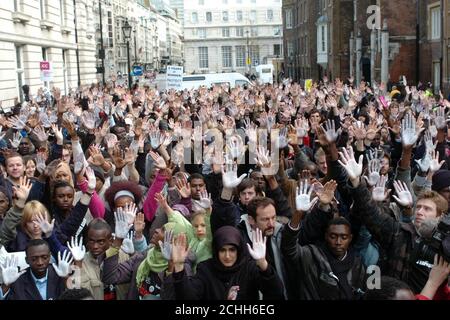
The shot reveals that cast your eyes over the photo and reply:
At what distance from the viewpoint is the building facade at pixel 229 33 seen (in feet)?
346

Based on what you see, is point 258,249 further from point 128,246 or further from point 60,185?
point 60,185

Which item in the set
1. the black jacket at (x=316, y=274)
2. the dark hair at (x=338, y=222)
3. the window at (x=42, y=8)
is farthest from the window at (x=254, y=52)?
the black jacket at (x=316, y=274)

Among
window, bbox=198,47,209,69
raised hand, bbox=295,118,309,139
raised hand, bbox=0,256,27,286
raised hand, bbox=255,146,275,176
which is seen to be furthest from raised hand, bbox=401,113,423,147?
window, bbox=198,47,209,69

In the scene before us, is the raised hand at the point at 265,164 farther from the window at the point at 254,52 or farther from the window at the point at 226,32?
the window at the point at 254,52

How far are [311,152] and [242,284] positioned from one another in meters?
4.68

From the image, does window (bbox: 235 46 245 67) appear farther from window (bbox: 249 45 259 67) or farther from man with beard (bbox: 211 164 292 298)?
man with beard (bbox: 211 164 292 298)

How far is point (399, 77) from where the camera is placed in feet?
110

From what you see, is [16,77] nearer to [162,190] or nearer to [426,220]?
[162,190]

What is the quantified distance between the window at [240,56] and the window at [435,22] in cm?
7864

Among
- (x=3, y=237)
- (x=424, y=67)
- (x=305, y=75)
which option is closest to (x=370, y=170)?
(x=3, y=237)

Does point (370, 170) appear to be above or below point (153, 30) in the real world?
below

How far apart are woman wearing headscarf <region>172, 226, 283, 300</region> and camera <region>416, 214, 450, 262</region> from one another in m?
1.05

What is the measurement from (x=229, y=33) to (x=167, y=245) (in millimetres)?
105342
